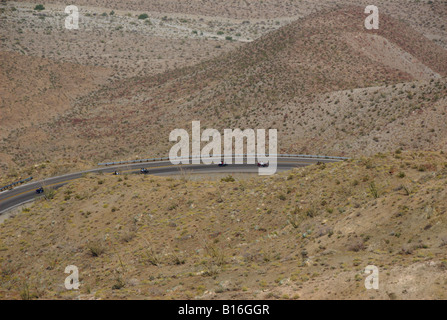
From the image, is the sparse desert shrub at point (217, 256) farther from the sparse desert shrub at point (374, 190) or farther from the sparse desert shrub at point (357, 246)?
the sparse desert shrub at point (374, 190)

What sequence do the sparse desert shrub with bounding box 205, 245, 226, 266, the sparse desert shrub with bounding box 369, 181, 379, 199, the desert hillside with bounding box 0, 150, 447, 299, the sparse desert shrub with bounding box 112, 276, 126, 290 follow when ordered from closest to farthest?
1. the desert hillside with bounding box 0, 150, 447, 299
2. the sparse desert shrub with bounding box 112, 276, 126, 290
3. the sparse desert shrub with bounding box 205, 245, 226, 266
4. the sparse desert shrub with bounding box 369, 181, 379, 199

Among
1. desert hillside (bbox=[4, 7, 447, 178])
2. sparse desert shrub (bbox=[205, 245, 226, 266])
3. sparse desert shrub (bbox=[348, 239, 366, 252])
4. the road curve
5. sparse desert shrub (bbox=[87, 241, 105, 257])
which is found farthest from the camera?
desert hillside (bbox=[4, 7, 447, 178])

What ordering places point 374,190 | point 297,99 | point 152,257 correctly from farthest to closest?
point 297,99 < point 374,190 < point 152,257

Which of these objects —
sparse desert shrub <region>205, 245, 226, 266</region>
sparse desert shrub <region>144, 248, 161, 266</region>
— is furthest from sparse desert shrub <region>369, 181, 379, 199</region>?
sparse desert shrub <region>144, 248, 161, 266</region>

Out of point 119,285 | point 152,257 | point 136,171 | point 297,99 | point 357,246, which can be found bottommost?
point 119,285

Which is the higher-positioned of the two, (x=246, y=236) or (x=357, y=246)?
(x=246, y=236)

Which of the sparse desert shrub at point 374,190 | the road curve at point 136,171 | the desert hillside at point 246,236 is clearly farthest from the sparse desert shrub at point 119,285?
the road curve at point 136,171

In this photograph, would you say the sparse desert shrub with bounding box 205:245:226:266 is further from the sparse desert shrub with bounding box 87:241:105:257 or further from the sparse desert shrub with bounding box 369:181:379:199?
the sparse desert shrub with bounding box 369:181:379:199

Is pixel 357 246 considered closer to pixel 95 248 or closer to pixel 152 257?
pixel 152 257

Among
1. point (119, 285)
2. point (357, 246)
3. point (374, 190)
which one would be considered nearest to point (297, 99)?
point (374, 190)
